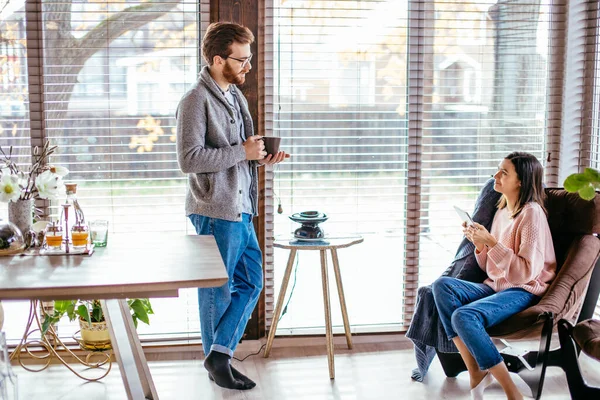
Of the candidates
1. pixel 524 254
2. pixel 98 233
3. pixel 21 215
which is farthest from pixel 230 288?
pixel 524 254

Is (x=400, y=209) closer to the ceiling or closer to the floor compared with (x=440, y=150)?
closer to the floor

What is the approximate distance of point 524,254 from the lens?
3.19 m

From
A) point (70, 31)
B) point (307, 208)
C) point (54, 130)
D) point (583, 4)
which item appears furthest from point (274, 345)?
point (583, 4)

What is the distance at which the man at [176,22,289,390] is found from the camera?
10.5 ft

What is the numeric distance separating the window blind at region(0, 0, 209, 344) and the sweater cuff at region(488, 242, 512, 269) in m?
1.59

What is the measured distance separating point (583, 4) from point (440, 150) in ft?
3.58

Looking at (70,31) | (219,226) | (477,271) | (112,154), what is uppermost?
(70,31)

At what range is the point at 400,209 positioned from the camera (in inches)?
161

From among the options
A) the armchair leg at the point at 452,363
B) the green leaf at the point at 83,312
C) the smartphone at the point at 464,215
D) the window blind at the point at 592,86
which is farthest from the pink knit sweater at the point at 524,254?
the green leaf at the point at 83,312

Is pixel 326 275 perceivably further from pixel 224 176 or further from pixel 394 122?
pixel 394 122

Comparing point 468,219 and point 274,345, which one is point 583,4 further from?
point 274,345

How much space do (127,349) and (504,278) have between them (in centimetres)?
167

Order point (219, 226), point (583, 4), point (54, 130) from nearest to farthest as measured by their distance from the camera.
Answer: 1. point (219, 226)
2. point (54, 130)
3. point (583, 4)

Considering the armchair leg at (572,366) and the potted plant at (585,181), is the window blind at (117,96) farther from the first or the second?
the potted plant at (585,181)
